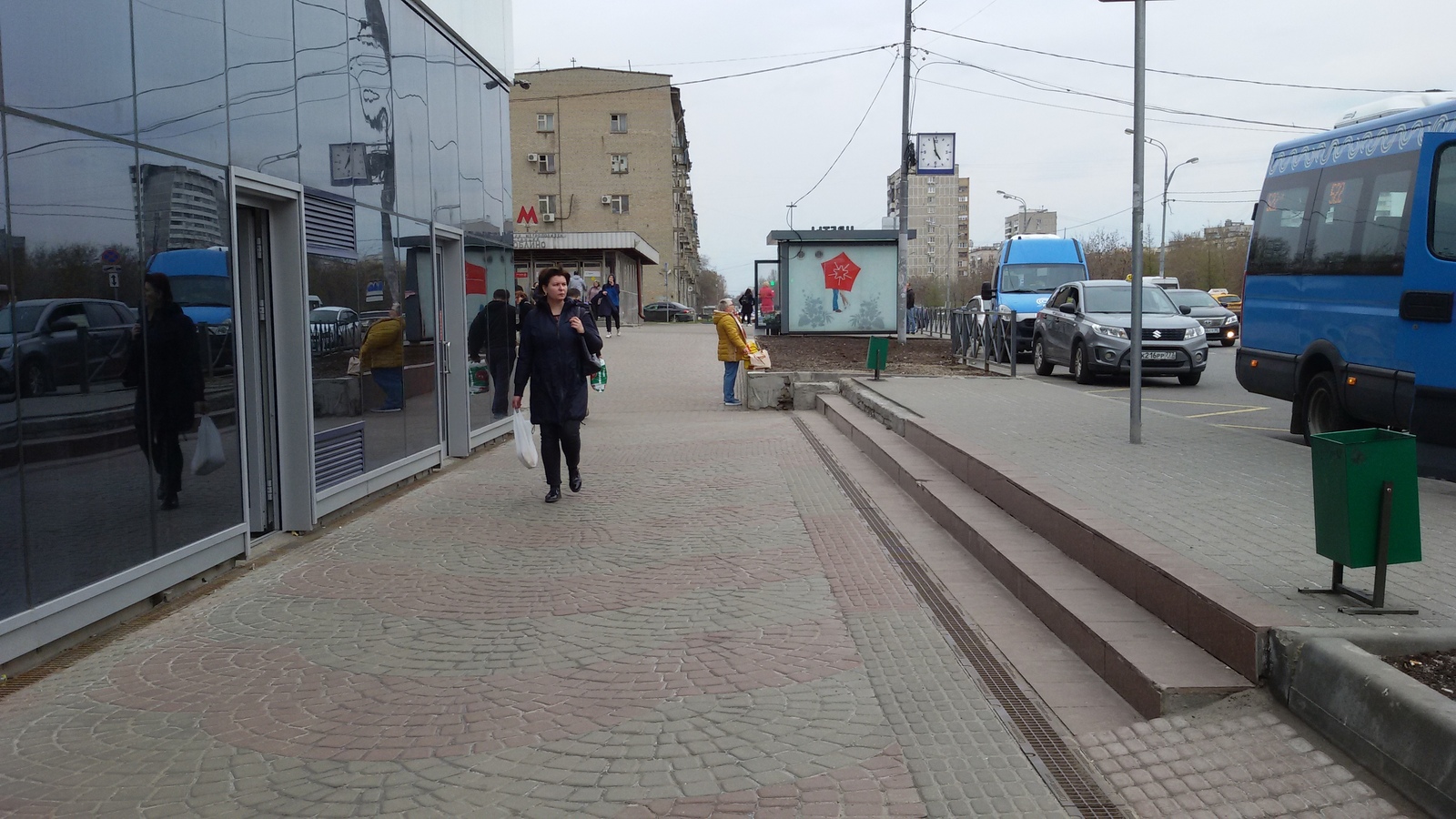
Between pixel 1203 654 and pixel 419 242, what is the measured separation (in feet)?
28.8

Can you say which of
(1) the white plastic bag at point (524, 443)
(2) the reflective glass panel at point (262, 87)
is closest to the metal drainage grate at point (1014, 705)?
(1) the white plastic bag at point (524, 443)

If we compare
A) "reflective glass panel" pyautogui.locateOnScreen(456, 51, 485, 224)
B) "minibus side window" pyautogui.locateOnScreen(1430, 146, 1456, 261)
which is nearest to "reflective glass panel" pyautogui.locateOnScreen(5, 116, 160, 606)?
"reflective glass panel" pyautogui.locateOnScreen(456, 51, 485, 224)

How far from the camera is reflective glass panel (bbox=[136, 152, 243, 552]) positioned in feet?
21.1

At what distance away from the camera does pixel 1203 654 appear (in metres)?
4.57

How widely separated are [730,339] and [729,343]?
0.12 meters

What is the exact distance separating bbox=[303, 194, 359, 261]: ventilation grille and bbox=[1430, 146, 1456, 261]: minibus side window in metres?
8.25

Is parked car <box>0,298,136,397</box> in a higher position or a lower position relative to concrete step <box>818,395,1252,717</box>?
higher

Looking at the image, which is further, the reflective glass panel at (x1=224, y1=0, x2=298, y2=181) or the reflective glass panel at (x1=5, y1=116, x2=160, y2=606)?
the reflective glass panel at (x1=224, y1=0, x2=298, y2=181)

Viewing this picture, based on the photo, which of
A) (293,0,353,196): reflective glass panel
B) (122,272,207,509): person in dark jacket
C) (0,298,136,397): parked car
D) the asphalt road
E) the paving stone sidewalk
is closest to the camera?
the paving stone sidewalk

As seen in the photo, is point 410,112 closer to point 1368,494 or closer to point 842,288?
point 1368,494

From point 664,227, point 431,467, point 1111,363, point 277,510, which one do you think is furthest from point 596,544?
point 664,227

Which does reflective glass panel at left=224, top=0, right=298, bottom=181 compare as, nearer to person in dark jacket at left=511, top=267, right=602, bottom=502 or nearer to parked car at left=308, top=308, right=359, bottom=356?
parked car at left=308, top=308, right=359, bottom=356

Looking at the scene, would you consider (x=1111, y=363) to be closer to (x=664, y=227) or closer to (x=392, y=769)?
(x=392, y=769)

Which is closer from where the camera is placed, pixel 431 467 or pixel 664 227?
pixel 431 467
